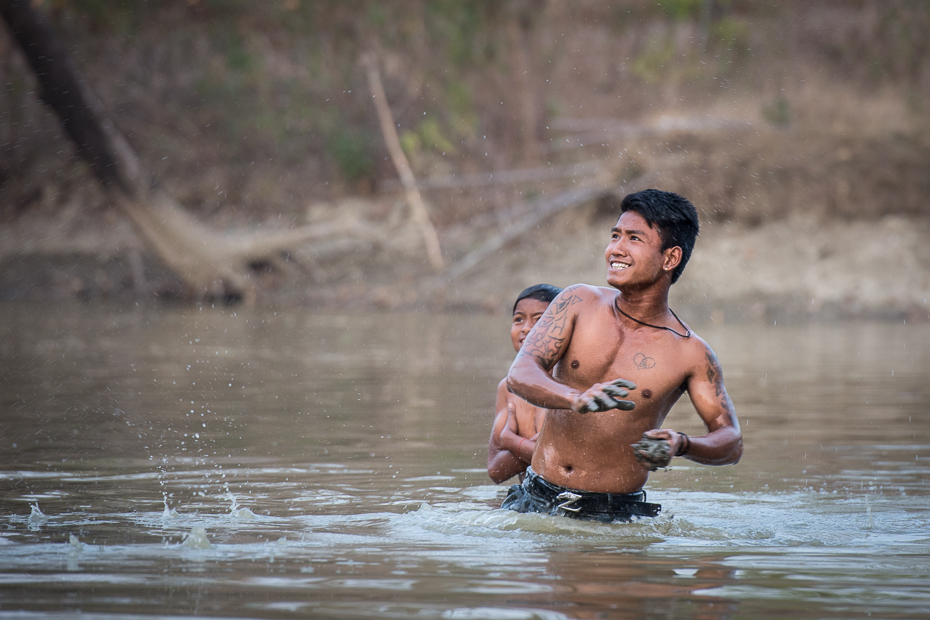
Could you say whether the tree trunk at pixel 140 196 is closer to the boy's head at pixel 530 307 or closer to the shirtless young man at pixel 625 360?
the boy's head at pixel 530 307

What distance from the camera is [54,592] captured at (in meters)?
4.10

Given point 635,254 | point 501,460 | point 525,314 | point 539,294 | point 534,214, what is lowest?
point 501,460

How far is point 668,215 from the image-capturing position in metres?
5.29

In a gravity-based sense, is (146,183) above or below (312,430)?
above

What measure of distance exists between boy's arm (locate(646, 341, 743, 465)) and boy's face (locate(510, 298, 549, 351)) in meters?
1.27

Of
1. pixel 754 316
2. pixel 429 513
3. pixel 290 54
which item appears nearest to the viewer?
pixel 429 513

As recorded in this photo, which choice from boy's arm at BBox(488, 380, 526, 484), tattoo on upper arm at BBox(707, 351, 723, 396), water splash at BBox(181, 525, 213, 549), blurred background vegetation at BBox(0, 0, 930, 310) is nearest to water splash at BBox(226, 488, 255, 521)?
water splash at BBox(181, 525, 213, 549)

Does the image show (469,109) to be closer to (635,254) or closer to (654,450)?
(635,254)

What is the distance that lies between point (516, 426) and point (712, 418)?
1390 millimetres

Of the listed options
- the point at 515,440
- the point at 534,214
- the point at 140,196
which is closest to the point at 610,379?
the point at 515,440

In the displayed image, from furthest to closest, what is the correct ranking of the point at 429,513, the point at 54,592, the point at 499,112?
the point at 499,112 → the point at 429,513 → the point at 54,592

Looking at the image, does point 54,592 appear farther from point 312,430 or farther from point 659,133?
point 659,133

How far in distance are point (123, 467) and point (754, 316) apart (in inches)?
510

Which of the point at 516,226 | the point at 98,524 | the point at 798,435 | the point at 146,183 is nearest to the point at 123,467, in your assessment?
the point at 98,524
